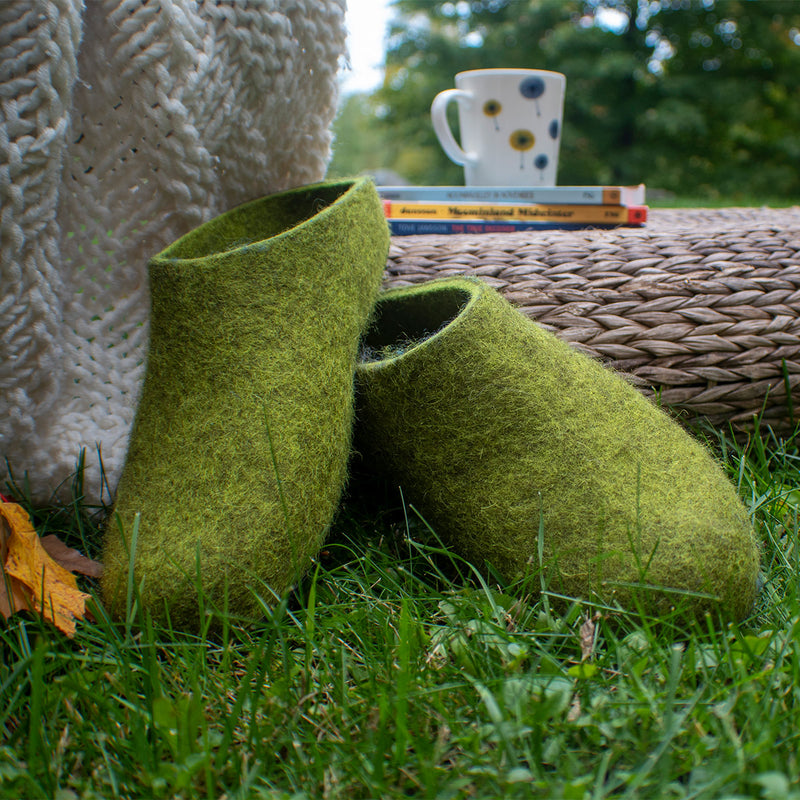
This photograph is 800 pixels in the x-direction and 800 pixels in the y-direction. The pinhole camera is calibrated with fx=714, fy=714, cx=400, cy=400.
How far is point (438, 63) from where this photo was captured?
8.48m

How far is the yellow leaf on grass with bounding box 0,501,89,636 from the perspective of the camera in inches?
24.1

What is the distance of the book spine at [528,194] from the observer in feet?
4.12

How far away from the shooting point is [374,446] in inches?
31.0

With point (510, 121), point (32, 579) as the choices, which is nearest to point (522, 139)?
point (510, 121)

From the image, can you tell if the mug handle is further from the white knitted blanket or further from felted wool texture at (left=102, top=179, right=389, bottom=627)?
felted wool texture at (left=102, top=179, right=389, bottom=627)

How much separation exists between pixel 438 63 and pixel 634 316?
8461 millimetres

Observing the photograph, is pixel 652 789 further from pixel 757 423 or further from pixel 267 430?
pixel 757 423

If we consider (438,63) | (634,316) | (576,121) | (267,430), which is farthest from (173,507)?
(438,63)

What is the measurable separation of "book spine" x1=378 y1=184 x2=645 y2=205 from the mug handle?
170 millimetres

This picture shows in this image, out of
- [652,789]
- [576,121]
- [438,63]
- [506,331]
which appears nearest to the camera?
[652,789]

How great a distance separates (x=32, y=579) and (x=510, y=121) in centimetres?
118

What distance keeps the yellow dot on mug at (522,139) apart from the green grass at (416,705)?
100cm

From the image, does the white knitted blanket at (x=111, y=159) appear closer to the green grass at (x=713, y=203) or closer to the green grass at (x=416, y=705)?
the green grass at (x=416, y=705)

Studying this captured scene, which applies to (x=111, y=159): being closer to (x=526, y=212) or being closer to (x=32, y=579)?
(x=32, y=579)
